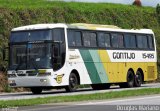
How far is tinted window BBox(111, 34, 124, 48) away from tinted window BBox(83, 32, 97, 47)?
1.85 meters

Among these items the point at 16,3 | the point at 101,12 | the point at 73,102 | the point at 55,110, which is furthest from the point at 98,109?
the point at 101,12

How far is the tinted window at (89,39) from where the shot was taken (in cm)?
3391

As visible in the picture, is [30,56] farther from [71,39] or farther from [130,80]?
[130,80]

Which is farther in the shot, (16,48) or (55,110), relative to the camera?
(16,48)

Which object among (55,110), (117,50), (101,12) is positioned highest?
(101,12)

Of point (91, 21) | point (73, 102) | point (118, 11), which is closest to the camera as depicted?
point (73, 102)

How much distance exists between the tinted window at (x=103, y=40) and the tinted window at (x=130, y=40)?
1.86 m

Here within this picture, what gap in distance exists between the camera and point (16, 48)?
32.1 metres

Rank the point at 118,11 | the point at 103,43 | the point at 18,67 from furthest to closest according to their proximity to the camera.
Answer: the point at 118,11
the point at 103,43
the point at 18,67

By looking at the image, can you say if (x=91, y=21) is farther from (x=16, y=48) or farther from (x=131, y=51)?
(x=16, y=48)

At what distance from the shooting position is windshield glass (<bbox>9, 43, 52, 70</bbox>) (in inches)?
1231

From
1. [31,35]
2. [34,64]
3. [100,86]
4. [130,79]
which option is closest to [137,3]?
[130,79]

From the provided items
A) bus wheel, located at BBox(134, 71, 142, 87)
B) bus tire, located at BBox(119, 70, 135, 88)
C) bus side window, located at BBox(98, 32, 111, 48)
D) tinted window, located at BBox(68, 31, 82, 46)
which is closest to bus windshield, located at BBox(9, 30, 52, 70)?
tinted window, located at BBox(68, 31, 82, 46)

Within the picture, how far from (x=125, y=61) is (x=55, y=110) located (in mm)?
18438
